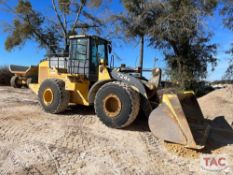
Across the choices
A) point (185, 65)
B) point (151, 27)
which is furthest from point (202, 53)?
point (151, 27)

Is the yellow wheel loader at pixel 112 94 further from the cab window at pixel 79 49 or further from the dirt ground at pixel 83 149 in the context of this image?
the dirt ground at pixel 83 149

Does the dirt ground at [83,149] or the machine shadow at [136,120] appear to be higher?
the machine shadow at [136,120]

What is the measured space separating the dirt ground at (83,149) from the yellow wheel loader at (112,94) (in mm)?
328

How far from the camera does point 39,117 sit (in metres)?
7.96

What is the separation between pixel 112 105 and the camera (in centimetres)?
720

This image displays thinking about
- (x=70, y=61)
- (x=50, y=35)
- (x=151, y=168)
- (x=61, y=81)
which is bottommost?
(x=151, y=168)

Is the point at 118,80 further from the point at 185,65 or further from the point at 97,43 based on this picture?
the point at 185,65

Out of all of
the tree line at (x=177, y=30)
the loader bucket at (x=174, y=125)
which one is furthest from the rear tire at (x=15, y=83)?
the loader bucket at (x=174, y=125)

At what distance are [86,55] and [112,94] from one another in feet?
5.62

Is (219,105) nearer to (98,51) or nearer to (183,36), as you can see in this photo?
(98,51)

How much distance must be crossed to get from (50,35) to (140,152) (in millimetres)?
17717

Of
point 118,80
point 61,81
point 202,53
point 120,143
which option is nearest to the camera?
point 120,143

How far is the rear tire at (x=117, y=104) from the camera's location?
6.84 m

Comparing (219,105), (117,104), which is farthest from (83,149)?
(219,105)
